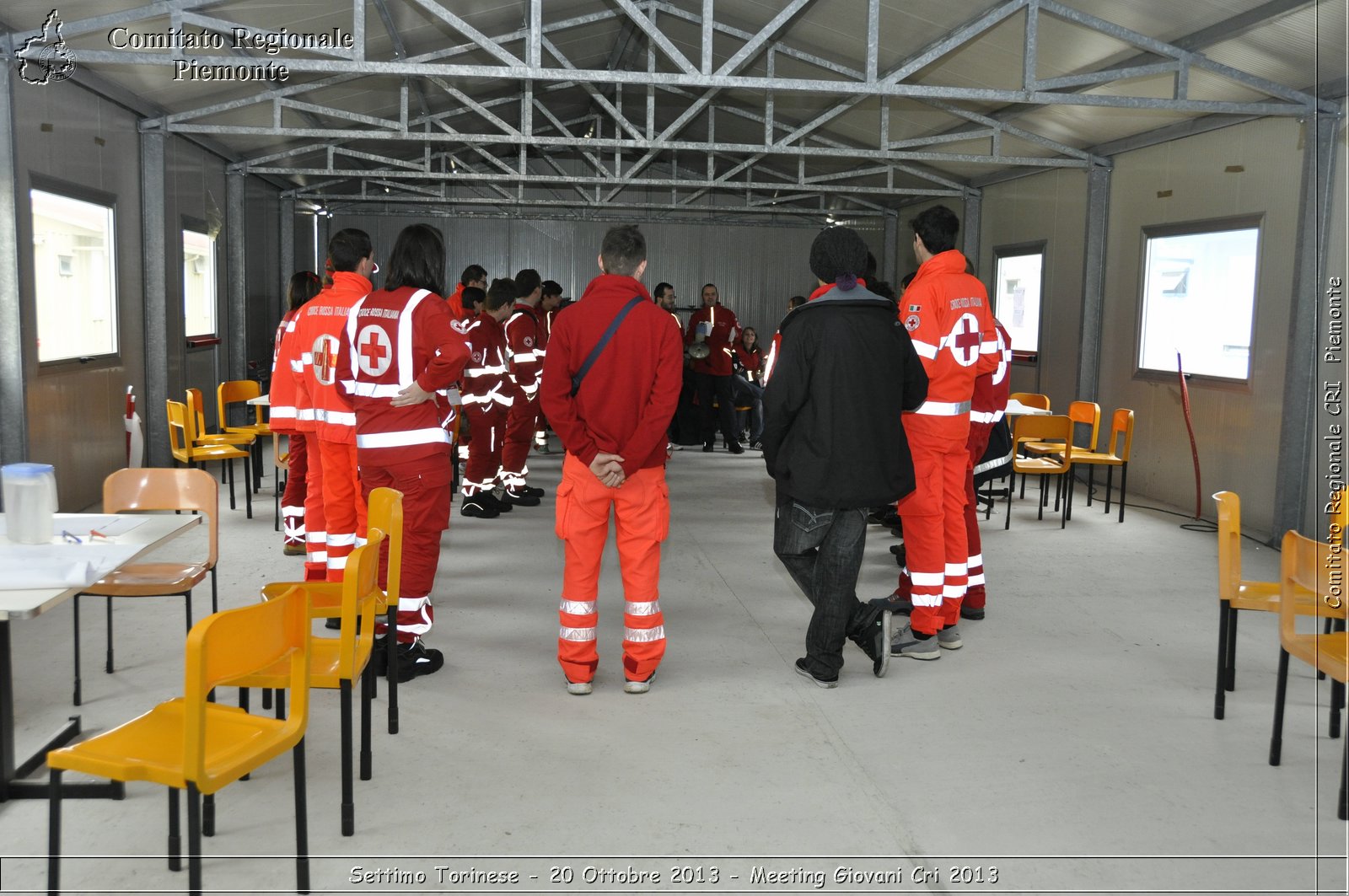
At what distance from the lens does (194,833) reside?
2.17 meters

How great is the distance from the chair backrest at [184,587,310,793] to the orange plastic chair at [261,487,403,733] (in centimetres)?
72

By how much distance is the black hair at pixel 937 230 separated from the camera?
437cm

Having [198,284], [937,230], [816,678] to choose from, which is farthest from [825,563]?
[198,284]

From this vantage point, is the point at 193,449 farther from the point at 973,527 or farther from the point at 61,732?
the point at 973,527

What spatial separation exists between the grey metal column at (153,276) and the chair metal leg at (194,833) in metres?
7.71

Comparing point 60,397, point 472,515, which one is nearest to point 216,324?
point 60,397

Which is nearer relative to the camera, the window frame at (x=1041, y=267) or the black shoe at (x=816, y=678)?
the black shoe at (x=816, y=678)

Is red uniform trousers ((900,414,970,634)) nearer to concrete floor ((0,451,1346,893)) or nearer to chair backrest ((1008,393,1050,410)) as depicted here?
concrete floor ((0,451,1346,893))

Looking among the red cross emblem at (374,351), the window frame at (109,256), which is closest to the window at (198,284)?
the window frame at (109,256)

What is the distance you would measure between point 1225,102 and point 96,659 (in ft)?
23.6

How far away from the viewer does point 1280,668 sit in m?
3.38

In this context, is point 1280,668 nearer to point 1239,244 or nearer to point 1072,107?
point 1239,244

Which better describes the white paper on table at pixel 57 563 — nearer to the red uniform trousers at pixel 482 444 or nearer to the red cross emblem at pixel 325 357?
the red cross emblem at pixel 325 357

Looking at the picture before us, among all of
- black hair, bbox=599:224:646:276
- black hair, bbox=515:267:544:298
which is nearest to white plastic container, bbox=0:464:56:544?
black hair, bbox=599:224:646:276
